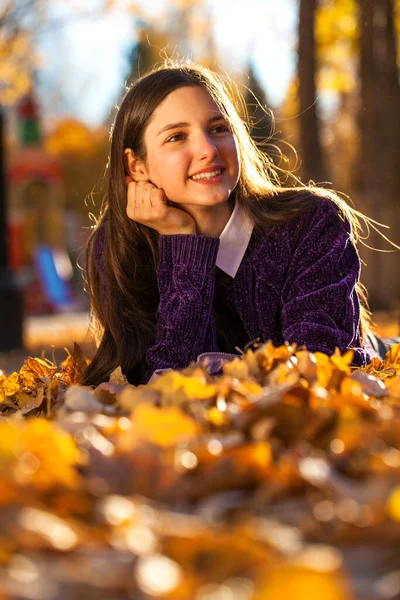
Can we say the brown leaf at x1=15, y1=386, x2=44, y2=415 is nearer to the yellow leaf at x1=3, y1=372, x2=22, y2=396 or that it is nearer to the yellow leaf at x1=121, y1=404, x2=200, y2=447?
the yellow leaf at x1=3, y1=372, x2=22, y2=396

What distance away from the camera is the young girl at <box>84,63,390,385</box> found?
284 cm

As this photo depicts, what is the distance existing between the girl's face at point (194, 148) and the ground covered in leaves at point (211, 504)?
156 cm

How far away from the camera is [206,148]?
2865 millimetres

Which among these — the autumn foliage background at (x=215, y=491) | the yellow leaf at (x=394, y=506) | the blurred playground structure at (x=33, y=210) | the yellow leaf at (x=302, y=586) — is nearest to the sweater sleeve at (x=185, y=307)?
the autumn foliage background at (x=215, y=491)

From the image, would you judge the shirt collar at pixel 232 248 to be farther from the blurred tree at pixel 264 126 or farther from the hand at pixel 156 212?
the blurred tree at pixel 264 126

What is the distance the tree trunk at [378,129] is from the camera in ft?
38.2

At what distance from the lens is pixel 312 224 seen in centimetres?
295

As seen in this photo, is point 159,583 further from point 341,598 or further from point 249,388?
Answer: point 249,388

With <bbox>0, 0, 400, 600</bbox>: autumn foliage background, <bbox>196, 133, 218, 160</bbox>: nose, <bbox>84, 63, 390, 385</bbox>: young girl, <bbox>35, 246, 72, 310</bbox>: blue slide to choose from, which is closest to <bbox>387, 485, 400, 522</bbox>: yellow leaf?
<bbox>0, 0, 400, 600</bbox>: autumn foliage background

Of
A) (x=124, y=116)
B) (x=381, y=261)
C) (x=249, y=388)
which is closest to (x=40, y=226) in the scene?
(x=381, y=261)

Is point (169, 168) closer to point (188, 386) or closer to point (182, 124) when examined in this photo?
point (182, 124)

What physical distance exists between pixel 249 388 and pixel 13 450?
607 mm

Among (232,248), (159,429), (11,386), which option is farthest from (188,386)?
(232,248)

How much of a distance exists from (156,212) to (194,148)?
0.27m
